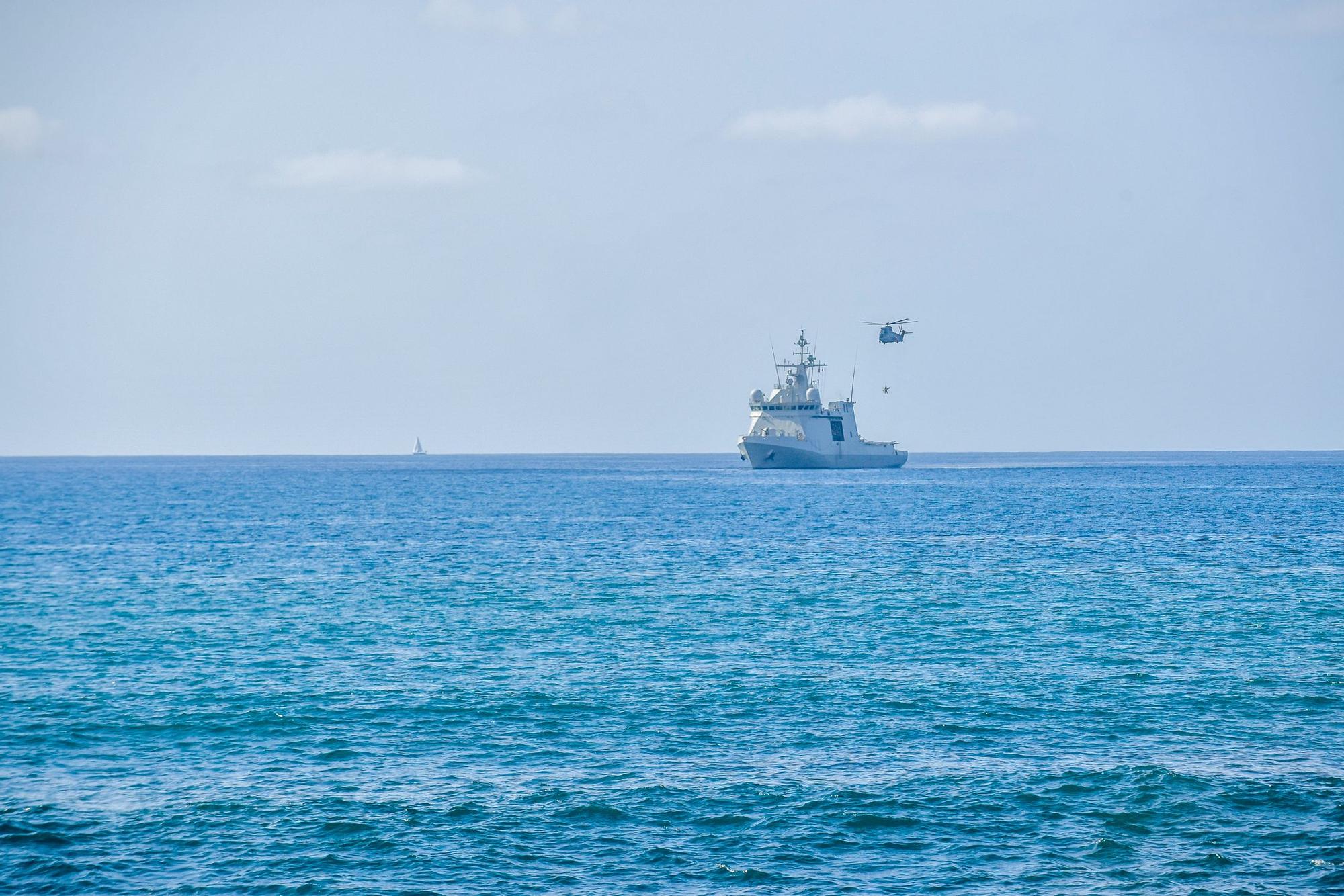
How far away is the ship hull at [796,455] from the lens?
151875 mm

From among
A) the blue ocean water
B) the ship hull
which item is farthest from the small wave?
the ship hull

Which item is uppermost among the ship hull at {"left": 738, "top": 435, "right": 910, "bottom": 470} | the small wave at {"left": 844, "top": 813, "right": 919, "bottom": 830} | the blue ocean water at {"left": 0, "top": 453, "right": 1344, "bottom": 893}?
the ship hull at {"left": 738, "top": 435, "right": 910, "bottom": 470}

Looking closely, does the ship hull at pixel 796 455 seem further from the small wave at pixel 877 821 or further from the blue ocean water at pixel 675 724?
the small wave at pixel 877 821

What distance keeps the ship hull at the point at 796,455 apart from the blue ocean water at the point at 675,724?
9660 centimetres

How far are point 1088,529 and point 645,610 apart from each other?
130ft

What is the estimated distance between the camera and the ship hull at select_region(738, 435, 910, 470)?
152m

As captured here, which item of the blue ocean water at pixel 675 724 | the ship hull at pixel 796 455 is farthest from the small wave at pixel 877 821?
the ship hull at pixel 796 455

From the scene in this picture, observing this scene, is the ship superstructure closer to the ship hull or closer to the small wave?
the ship hull

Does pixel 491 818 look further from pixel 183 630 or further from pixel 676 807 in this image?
pixel 183 630

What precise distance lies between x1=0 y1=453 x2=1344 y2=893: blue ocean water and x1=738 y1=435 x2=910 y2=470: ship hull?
317 feet

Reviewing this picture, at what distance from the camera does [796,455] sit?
155m

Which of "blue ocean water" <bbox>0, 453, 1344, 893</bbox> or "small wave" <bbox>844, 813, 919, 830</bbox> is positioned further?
"small wave" <bbox>844, 813, 919, 830</bbox>

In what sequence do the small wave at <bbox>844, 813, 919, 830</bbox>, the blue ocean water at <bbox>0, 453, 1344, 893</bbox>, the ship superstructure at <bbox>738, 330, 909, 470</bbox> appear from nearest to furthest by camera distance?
1. the blue ocean water at <bbox>0, 453, 1344, 893</bbox>
2. the small wave at <bbox>844, 813, 919, 830</bbox>
3. the ship superstructure at <bbox>738, 330, 909, 470</bbox>

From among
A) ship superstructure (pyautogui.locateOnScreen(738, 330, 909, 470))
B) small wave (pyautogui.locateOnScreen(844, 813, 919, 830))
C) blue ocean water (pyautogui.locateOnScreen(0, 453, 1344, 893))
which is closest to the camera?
blue ocean water (pyautogui.locateOnScreen(0, 453, 1344, 893))
